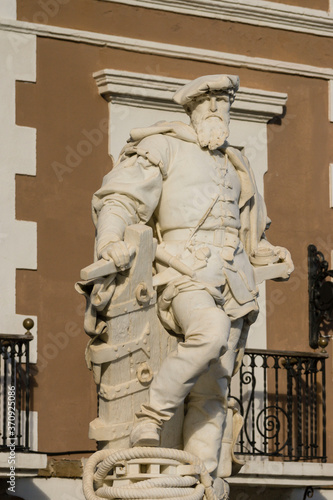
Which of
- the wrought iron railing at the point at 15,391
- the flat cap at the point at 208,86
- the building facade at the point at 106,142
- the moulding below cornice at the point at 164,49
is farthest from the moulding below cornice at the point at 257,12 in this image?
the flat cap at the point at 208,86

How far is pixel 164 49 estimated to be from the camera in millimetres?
16844

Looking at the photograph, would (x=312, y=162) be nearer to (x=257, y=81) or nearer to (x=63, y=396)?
(x=257, y=81)

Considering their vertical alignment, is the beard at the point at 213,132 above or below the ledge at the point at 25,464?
above

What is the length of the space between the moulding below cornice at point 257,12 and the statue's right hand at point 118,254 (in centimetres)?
580

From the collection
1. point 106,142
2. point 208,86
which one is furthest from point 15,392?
point 208,86

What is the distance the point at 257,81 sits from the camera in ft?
57.0

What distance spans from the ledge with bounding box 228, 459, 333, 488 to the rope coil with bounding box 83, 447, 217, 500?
193 inches

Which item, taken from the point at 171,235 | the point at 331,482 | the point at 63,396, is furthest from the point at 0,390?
the point at 171,235

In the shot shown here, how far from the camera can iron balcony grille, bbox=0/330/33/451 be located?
15.5 meters

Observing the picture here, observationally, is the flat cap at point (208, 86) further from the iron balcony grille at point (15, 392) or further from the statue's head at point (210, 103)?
the iron balcony grille at point (15, 392)

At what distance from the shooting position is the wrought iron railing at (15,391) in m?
15.5

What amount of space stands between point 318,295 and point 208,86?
19.1 feet

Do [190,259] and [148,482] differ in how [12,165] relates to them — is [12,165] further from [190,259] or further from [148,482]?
[148,482]

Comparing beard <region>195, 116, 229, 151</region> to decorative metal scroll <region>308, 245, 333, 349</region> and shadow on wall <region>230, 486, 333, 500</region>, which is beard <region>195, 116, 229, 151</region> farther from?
decorative metal scroll <region>308, 245, 333, 349</region>
